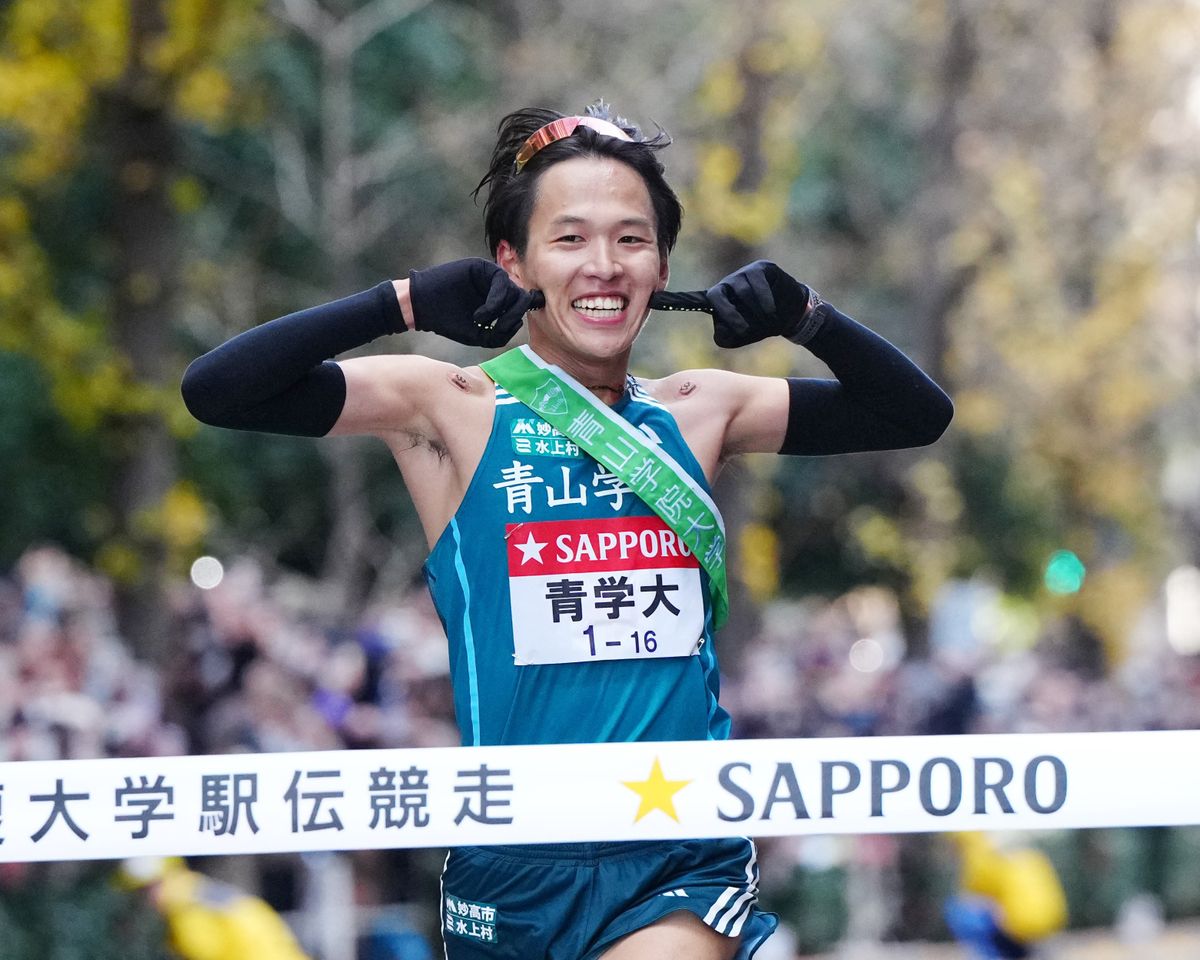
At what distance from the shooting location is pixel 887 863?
11883 mm

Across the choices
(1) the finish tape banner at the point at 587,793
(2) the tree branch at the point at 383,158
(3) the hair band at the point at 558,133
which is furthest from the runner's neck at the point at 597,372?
(2) the tree branch at the point at 383,158

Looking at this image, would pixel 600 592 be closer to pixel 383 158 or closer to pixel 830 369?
pixel 830 369

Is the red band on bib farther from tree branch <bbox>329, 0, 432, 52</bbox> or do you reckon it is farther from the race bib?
tree branch <bbox>329, 0, 432, 52</bbox>

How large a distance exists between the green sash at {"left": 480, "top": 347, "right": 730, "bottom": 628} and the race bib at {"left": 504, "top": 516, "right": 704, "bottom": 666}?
0.16ft

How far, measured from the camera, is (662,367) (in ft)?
58.6

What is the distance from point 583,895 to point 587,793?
18cm

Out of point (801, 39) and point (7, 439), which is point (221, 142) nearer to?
point (7, 439)

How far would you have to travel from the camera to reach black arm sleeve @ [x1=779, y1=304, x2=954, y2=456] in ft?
12.2

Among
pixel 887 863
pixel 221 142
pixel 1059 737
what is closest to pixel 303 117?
pixel 221 142

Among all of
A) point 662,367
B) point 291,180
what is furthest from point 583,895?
point 291,180

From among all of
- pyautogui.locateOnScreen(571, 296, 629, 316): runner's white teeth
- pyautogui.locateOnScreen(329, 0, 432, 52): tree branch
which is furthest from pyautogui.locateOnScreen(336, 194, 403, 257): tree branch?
pyautogui.locateOnScreen(571, 296, 629, 316): runner's white teeth

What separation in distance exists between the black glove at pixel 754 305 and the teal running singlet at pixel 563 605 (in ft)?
1.22

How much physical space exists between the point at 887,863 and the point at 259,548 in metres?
15.7

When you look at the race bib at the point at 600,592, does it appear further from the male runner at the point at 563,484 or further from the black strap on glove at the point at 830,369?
the black strap on glove at the point at 830,369
